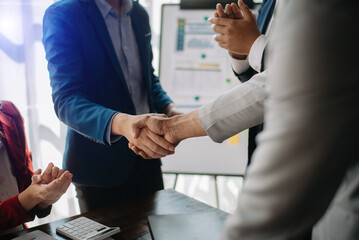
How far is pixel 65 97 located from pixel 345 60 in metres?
1.09

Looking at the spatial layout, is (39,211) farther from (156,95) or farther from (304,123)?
(304,123)

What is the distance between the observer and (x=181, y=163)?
98.3 inches

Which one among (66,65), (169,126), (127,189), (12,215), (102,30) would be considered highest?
(102,30)

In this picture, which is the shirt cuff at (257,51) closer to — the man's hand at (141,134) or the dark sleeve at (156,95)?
the man's hand at (141,134)

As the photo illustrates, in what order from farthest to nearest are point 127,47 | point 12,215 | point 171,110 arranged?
point 171,110 → point 127,47 → point 12,215

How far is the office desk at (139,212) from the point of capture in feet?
2.95

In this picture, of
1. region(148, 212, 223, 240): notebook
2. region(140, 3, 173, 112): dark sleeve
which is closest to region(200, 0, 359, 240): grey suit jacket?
region(148, 212, 223, 240): notebook

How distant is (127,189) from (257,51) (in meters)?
0.81

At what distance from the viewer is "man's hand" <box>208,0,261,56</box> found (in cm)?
119

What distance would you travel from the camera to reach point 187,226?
0.92 m

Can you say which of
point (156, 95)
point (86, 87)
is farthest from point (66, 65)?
point (156, 95)

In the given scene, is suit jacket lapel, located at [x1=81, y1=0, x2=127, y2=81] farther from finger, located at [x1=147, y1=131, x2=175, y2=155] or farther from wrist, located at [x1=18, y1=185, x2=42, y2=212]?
wrist, located at [x1=18, y1=185, x2=42, y2=212]

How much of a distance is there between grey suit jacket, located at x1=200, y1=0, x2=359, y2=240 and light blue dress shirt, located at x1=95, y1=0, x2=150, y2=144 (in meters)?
1.08

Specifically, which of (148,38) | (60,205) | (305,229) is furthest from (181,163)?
(305,229)
